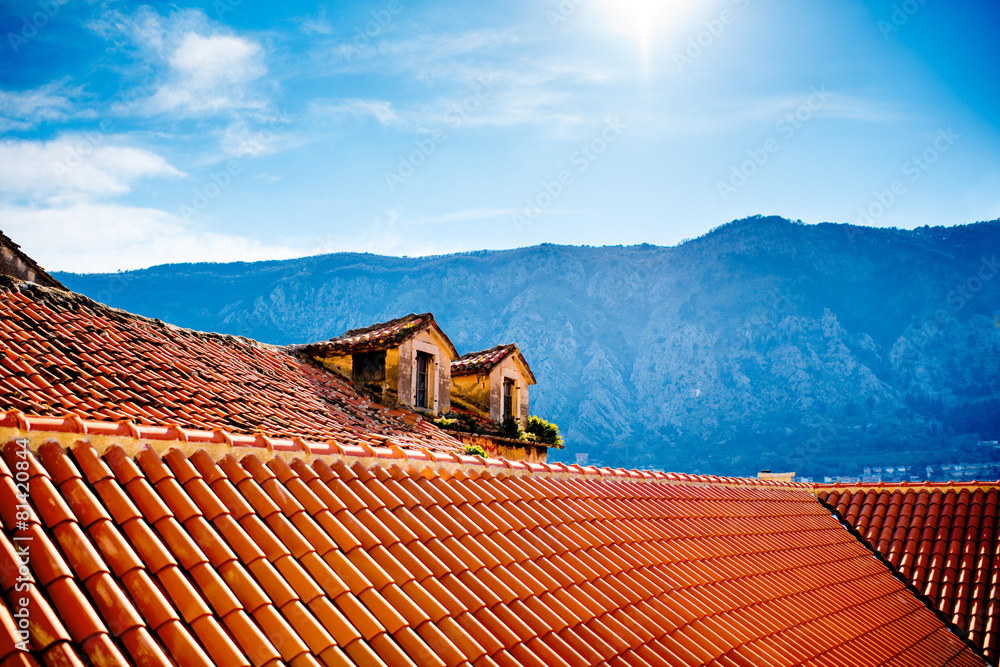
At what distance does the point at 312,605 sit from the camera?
4176 mm

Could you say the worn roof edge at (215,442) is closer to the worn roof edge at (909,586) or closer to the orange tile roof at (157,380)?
the orange tile roof at (157,380)

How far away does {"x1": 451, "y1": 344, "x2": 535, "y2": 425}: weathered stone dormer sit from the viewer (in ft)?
64.3

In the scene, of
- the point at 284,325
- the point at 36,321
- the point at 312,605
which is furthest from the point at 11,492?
the point at 284,325

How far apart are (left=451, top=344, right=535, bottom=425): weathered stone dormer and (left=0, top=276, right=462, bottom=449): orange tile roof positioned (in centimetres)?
406

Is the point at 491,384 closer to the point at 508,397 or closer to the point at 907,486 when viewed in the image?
the point at 508,397

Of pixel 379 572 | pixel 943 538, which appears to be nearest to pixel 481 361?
pixel 943 538

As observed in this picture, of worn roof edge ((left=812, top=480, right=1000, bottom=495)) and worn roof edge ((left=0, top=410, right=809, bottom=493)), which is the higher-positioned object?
worn roof edge ((left=0, top=410, right=809, bottom=493))

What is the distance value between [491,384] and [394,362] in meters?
3.58

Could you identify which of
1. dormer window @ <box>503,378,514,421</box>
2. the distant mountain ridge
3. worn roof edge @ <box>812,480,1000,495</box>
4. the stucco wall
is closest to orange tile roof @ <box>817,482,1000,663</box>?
worn roof edge @ <box>812,480,1000,495</box>

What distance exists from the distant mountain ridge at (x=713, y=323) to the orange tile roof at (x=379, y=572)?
273 ft

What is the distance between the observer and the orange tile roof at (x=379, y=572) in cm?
347

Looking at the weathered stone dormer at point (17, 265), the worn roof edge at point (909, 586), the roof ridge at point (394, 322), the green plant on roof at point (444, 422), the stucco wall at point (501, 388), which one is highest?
the weathered stone dormer at point (17, 265)

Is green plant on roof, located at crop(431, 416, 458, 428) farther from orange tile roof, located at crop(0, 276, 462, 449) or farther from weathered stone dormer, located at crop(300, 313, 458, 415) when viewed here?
orange tile roof, located at crop(0, 276, 462, 449)

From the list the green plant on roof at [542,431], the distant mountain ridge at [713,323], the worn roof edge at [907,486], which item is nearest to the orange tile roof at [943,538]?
the worn roof edge at [907,486]
